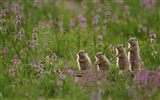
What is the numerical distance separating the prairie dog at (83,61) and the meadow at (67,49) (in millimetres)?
132

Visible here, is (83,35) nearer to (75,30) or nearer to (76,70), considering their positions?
(75,30)

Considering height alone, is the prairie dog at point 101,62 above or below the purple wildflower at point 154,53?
below

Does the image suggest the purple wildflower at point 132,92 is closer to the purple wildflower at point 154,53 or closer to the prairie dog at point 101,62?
the prairie dog at point 101,62

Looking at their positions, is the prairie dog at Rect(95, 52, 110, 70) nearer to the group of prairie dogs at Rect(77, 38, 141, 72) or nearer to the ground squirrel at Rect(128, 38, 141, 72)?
the group of prairie dogs at Rect(77, 38, 141, 72)

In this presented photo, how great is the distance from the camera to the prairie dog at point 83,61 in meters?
8.42

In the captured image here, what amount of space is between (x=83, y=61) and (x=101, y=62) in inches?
14.3

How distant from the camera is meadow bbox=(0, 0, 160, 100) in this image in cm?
696

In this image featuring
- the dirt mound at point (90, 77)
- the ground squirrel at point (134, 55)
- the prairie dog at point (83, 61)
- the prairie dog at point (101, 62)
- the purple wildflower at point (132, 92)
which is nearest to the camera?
the purple wildflower at point (132, 92)

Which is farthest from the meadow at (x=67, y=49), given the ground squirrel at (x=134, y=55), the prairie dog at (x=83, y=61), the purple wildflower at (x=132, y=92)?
the ground squirrel at (x=134, y=55)

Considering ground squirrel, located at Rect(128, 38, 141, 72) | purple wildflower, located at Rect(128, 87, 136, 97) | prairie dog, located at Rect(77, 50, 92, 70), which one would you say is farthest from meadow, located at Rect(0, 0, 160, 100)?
ground squirrel, located at Rect(128, 38, 141, 72)

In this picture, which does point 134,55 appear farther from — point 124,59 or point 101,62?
point 101,62

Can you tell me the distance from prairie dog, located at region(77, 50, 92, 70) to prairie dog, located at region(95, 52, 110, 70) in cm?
24

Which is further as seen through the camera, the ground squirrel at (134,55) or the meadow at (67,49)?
the ground squirrel at (134,55)

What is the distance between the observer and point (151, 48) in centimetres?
987
